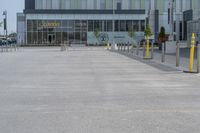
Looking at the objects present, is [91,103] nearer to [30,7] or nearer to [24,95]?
[24,95]

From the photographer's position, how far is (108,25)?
9556 cm

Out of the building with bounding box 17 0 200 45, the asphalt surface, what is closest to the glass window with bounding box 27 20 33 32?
the building with bounding box 17 0 200 45

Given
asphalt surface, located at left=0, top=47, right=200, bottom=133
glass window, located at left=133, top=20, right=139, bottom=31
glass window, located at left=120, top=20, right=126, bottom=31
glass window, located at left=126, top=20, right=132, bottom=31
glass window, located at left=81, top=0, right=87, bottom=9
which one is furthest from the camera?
glass window, located at left=81, top=0, right=87, bottom=9

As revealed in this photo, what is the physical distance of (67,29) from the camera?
94875 millimetres

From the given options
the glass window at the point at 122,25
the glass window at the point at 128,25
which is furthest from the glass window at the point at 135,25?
the glass window at the point at 122,25

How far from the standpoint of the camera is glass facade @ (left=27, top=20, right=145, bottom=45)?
9444 centimetres

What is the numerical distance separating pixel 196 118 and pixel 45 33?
87297 millimetres

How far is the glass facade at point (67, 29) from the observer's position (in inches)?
3718

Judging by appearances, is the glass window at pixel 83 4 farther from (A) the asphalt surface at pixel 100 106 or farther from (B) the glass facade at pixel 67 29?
(A) the asphalt surface at pixel 100 106

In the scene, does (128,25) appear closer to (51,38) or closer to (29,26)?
(51,38)

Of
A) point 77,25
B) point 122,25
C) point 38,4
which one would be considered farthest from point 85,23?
point 38,4

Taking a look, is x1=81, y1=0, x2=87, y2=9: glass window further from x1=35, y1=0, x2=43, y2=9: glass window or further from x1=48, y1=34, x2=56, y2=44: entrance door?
x1=48, y1=34, x2=56, y2=44: entrance door

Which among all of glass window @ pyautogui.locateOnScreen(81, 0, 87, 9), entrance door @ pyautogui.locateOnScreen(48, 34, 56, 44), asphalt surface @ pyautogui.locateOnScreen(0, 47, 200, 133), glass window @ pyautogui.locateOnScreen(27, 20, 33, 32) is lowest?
asphalt surface @ pyautogui.locateOnScreen(0, 47, 200, 133)

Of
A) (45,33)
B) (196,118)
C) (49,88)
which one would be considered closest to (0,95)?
(49,88)
